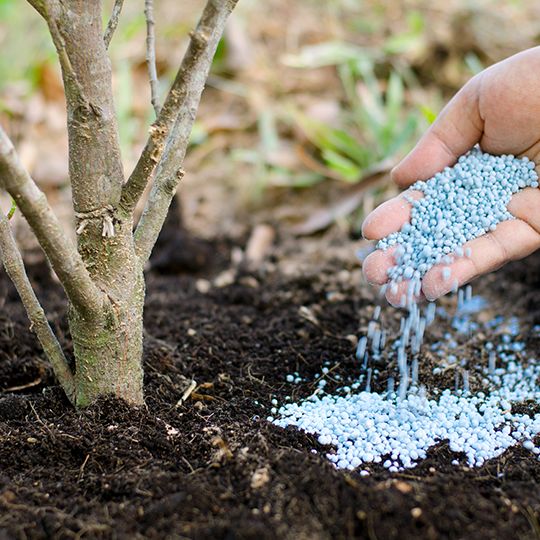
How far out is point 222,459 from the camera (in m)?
1.51

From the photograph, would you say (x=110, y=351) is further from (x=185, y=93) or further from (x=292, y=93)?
(x=292, y=93)

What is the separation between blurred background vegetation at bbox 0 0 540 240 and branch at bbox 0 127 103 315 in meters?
1.96

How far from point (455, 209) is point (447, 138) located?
0.30 metres

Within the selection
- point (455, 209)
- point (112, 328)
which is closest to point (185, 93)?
point (112, 328)

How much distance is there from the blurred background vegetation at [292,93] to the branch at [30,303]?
1.82 meters

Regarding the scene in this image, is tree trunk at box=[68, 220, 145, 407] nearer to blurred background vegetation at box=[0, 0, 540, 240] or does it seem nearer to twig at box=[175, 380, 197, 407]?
twig at box=[175, 380, 197, 407]

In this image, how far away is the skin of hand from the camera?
6.29 ft

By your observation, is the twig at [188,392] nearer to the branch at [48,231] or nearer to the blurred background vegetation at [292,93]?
the branch at [48,231]

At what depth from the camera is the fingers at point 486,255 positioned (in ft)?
6.10

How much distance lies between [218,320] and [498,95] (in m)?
1.15

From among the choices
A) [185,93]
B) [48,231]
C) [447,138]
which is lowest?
[48,231]

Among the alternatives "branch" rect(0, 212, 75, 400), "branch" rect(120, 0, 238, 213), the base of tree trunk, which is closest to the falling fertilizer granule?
the base of tree trunk

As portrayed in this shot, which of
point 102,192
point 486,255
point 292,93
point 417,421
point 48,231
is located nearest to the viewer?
point 48,231

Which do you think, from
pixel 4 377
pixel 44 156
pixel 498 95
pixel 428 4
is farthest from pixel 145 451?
pixel 428 4
